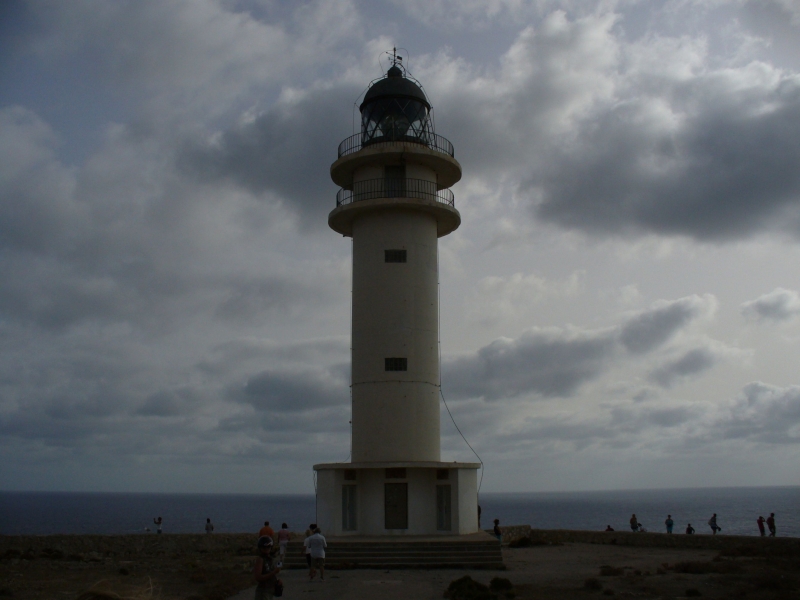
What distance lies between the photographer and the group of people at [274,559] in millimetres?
8805

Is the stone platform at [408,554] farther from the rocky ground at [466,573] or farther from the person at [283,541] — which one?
the rocky ground at [466,573]

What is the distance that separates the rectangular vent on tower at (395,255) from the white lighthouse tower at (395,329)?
4 centimetres

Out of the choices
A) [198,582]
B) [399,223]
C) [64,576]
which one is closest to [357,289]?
[399,223]

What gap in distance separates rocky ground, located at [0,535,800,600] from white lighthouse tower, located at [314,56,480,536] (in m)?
2.80

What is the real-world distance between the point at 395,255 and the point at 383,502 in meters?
7.21

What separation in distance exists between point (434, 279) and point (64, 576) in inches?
503

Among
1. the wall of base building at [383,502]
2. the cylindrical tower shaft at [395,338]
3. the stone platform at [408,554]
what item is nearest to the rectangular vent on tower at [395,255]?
the cylindrical tower shaft at [395,338]

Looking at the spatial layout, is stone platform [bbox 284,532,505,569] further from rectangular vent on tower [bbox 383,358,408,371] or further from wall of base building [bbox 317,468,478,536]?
rectangular vent on tower [bbox 383,358,408,371]

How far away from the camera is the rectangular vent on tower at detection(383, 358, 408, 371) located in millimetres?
21125

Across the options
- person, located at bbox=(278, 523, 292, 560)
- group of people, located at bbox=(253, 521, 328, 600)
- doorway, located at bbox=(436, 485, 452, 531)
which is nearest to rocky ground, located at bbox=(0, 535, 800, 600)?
group of people, located at bbox=(253, 521, 328, 600)

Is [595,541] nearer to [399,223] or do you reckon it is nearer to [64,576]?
[399,223]

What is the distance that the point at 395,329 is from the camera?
69.9 ft

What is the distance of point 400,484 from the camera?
20.1 meters

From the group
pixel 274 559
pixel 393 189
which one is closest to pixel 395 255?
pixel 393 189
